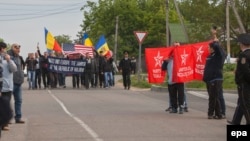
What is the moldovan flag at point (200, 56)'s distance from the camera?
15836 mm

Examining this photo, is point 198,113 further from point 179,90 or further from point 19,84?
point 19,84

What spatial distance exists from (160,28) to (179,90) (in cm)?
5129

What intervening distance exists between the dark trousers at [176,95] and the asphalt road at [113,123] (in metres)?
0.33

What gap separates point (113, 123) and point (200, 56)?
3.54 metres

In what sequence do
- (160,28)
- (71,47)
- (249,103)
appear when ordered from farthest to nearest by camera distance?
1. (160,28)
2. (71,47)
3. (249,103)

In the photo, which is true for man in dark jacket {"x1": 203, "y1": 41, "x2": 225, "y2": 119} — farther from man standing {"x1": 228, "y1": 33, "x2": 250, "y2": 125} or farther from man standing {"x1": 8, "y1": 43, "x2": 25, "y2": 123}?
man standing {"x1": 8, "y1": 43, "x2": 25, "y2": 123}

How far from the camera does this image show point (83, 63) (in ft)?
104

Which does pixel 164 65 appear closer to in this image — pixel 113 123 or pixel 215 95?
pixel 215 95

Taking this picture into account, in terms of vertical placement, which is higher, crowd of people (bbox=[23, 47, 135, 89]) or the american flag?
the american flag

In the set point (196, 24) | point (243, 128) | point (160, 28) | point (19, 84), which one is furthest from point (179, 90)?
point (160, 28)

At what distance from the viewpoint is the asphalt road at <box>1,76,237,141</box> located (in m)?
11.5

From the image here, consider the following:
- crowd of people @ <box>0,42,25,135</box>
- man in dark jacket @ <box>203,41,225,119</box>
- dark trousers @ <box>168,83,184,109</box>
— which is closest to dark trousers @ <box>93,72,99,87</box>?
dark trousers @ <box>168,83,184,109</box>

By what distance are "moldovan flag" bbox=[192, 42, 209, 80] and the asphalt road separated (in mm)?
1043

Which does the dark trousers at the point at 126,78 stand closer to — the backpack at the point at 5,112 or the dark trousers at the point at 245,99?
the dark trousers at the point at 245,99
